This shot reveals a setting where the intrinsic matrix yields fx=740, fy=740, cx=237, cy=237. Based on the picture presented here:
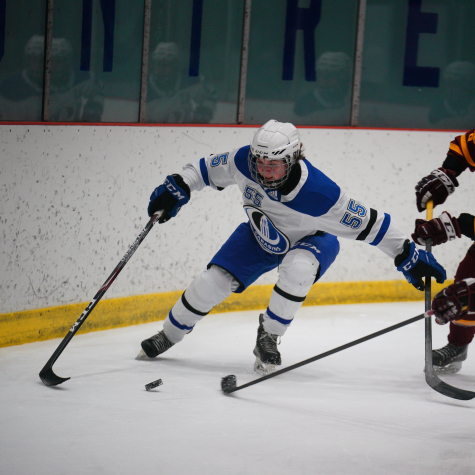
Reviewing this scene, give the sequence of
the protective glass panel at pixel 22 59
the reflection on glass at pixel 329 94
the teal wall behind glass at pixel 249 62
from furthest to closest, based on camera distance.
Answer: the reflection on glass at pixel 329 94 → the teal wall behind glass at pixel 249 62 → the protective glass panel at pixel 22 59

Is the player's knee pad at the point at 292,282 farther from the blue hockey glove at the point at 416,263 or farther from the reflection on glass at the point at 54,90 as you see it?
the reflection on glass at the point at 54,90

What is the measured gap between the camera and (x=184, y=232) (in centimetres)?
398

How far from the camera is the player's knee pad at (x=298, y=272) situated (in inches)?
116

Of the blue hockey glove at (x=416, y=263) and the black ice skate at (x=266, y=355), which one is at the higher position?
the blue hockey glove at (x=416, y=263)

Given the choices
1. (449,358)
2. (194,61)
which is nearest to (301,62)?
(194,61)

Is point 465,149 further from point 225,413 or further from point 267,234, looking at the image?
point 225,413

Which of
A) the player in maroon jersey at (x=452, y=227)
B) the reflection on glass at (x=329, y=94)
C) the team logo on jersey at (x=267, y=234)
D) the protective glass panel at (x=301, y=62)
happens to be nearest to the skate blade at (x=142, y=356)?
the team logo on jersey at (x=267, y=234)

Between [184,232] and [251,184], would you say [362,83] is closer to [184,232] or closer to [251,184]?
[184,232]

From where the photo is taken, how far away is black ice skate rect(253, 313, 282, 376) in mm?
3127

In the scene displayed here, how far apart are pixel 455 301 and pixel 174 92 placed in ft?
7.28

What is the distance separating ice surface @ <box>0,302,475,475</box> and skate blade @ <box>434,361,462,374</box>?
5cm

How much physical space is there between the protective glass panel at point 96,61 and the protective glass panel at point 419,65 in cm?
152

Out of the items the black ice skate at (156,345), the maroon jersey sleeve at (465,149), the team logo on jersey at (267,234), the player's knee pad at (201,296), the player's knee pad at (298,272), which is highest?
the maroon jersey sleeve at (465,149)

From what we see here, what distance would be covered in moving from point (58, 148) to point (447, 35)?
105 inches
